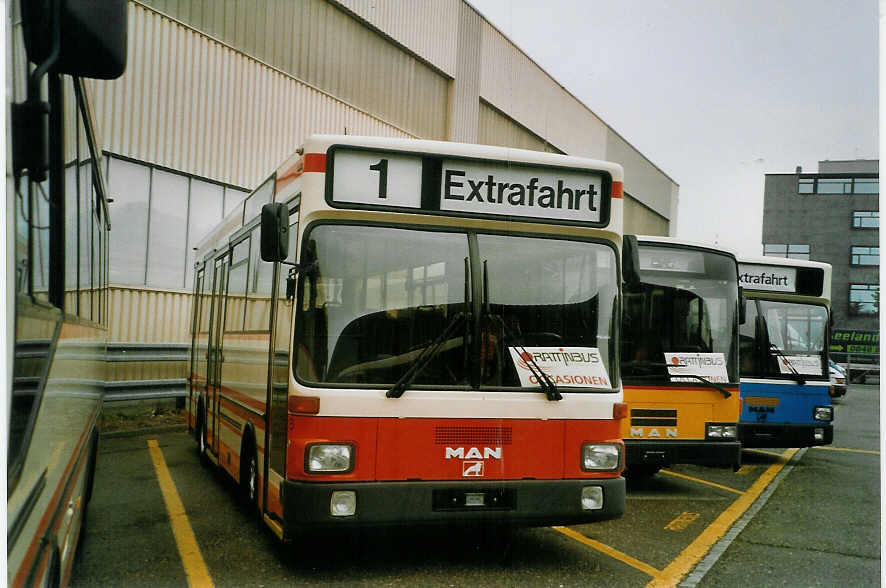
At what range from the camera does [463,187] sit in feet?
18.6

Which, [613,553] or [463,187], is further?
[613,553]

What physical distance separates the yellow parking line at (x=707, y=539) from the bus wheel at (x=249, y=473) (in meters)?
3.06

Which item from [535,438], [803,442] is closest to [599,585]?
[535,438]

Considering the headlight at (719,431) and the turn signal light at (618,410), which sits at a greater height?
the turn signal light at (618,410)

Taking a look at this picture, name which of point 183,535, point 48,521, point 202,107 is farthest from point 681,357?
point 202,107

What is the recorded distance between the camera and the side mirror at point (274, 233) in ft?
17.7

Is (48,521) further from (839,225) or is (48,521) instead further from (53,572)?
(839,225)

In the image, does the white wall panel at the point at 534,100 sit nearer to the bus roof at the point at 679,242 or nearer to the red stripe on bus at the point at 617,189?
the bus roof at the point at 679,242

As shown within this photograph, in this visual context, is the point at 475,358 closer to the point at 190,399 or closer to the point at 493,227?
the point at 493,227

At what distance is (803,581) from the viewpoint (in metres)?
5.91

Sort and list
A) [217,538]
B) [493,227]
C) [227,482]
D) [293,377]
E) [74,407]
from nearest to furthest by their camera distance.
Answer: [74,407], [293,377], [493,227], [217,538], [227,482]

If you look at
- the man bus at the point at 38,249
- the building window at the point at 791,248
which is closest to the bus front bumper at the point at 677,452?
the man bus at the point at 38,249

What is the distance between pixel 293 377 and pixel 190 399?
705cm

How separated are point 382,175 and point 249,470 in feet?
9.67
